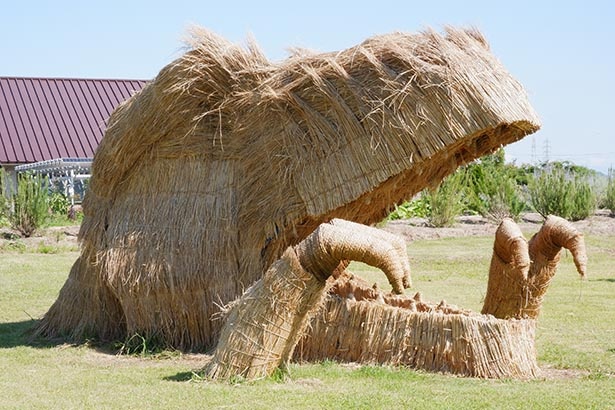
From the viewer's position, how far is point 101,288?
877cm

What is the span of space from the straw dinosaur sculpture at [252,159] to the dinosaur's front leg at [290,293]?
0.05 metres

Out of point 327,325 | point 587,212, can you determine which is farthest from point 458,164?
point 587,212

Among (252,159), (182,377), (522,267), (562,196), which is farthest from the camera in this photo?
(562,196)

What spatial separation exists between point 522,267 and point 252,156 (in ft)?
7.95

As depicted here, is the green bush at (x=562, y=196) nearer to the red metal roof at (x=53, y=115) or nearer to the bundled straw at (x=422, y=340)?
the red metal roof at (x=53, y=115)

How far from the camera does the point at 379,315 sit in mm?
7293

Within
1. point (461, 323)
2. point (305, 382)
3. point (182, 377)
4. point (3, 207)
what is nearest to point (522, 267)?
point (461, 323)

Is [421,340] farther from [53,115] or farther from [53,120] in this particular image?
[53,115]

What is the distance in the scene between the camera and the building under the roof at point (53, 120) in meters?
25.6

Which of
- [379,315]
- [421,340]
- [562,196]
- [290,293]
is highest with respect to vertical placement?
→ [562,196]

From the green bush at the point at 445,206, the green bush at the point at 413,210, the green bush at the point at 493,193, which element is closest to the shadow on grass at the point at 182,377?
the green bush at the point at 445,206

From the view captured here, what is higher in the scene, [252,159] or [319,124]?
[319,124]

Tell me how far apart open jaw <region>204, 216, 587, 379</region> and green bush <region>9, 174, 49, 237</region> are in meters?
12.2

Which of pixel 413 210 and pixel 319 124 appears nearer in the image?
pixel 319 124
